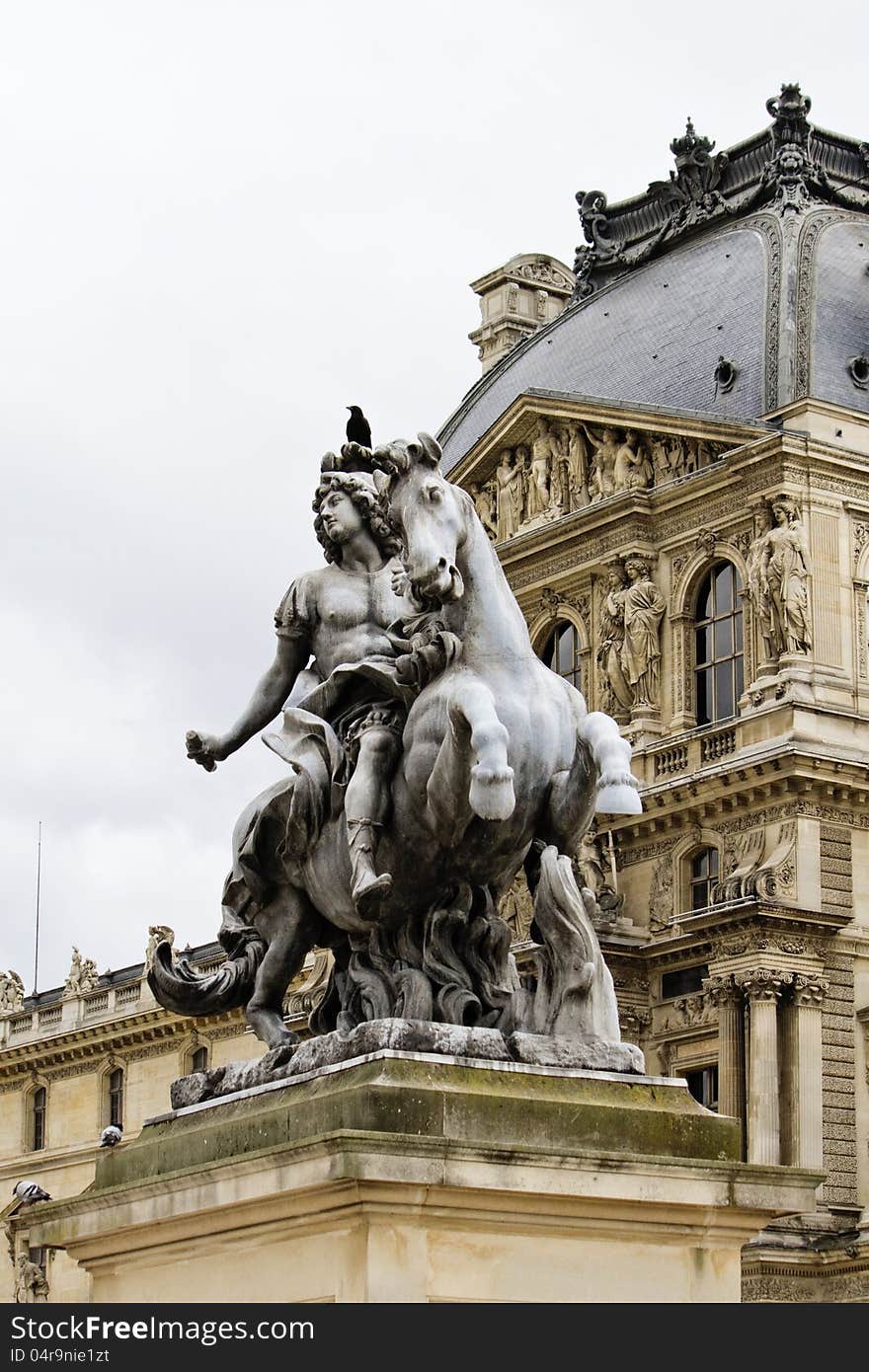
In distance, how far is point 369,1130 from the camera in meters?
6.83

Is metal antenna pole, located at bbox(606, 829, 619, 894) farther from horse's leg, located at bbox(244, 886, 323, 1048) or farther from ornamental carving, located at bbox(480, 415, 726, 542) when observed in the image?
horse's leg, located at bbox(244, 886, 323, 1048)

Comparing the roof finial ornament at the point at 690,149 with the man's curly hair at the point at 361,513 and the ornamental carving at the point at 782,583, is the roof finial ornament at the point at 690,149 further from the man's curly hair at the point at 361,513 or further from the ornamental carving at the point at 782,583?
the man's curly hair at the point at 361,513

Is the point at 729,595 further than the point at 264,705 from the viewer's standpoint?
Yes

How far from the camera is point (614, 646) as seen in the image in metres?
46.4

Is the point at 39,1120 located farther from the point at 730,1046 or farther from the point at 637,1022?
the point at 730,1046

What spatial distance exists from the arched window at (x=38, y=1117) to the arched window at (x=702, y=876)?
26.2m

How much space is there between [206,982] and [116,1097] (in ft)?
180

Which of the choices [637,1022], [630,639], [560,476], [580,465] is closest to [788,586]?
[630,639]

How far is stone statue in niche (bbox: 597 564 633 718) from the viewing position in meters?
46.2

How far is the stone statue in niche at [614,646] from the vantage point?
152 ft

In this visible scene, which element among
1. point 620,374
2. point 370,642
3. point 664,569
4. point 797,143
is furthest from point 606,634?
point 370,642

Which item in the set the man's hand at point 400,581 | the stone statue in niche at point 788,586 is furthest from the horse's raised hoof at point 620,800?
the stone statue in niche at point 788,586
